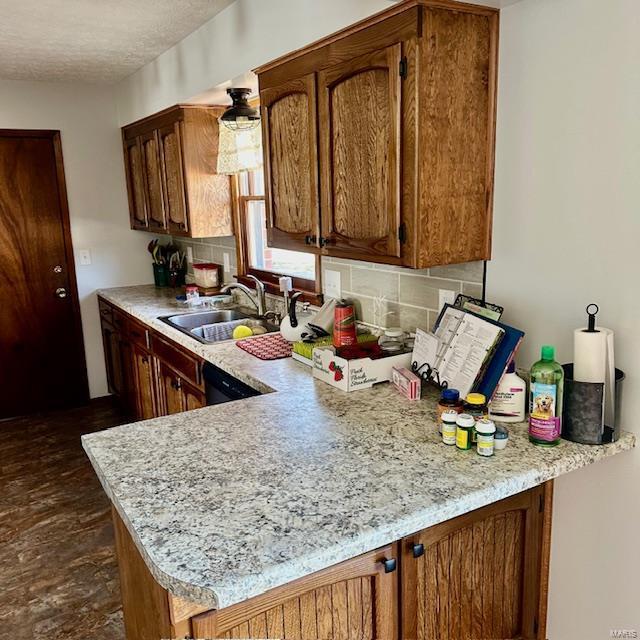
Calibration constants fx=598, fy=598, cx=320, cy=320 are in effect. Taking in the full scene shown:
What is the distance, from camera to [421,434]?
1.62 metres

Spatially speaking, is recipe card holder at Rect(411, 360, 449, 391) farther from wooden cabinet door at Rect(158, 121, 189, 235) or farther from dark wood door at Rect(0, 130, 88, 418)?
dark wood door at Rect(0, 130, 88, 418)

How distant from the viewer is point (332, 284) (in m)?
2.77

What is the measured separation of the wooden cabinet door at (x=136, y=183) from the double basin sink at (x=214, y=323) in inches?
43.5

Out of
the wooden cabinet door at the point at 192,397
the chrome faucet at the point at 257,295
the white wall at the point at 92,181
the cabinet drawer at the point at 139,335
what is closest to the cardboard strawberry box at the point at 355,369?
the wooden cabinet door at the point at 192,397

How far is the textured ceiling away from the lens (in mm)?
2611

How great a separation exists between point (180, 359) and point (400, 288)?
1.23 m

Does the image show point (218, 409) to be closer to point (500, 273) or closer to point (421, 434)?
point (421, 434)

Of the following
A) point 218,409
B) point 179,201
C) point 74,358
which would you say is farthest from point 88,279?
point 218,409

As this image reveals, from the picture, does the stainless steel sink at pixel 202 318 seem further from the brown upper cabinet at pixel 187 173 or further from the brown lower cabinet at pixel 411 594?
the brown lower cabinet at pixel 411 594

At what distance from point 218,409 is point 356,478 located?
62cm

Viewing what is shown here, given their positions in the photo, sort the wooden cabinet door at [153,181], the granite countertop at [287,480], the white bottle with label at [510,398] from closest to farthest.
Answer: the granite countertop at [287,480]
the white bottle with label at [510,398]
the wooden cabinet door at [153,181]

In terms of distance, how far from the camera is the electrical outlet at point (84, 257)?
4.43 metres

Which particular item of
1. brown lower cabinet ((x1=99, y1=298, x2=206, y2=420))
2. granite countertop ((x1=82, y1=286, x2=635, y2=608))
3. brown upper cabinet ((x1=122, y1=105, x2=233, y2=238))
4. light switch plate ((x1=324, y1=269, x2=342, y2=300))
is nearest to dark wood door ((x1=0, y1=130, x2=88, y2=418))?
brown lower cabinet ((x1=99, y1=298, x2=206, y2=420))

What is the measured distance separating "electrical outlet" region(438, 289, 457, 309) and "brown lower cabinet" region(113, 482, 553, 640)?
2.27 ft
